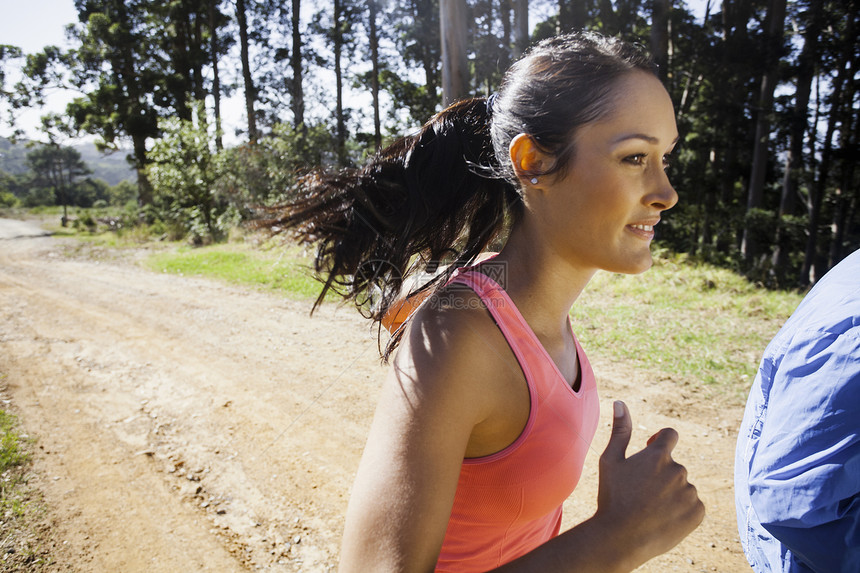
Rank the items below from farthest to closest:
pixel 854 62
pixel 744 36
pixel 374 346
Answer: pixel 744 36 → pixel 854 62 → pixel 374 346

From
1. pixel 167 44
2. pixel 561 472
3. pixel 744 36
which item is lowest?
pixel 561 472

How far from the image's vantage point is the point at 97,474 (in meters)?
3.16

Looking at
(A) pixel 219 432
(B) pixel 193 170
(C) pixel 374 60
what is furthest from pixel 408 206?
(C) pixel 374 60

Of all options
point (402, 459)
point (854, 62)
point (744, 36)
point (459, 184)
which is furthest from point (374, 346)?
point (744, 36)

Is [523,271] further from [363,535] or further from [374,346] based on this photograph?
[374,346]

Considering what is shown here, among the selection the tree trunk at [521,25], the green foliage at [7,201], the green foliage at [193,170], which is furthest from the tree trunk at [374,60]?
the green foliage at [7,201]

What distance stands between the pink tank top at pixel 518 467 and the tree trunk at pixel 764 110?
42.5 ft

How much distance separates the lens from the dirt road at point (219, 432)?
2641mm

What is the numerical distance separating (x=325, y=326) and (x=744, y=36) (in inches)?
524

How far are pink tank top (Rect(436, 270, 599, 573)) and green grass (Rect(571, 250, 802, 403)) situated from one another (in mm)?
3709

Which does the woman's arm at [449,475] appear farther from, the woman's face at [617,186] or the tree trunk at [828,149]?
the tree trunk at [828,149]

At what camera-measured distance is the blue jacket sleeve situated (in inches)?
35.1

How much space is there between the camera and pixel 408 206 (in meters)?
1.54

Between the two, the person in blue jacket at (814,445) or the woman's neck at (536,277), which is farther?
the woman's neck at (536,277)
